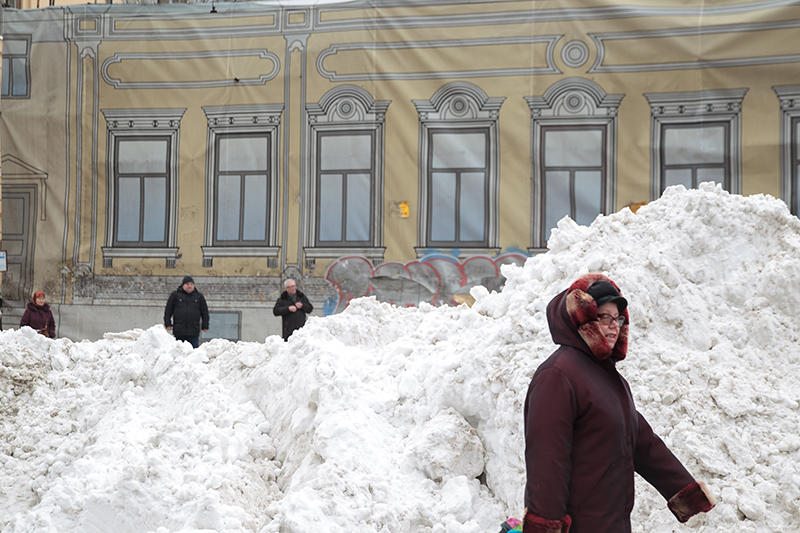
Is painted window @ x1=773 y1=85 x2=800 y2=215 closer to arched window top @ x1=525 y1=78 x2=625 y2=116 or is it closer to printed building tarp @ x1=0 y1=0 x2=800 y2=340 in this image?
printed building tarp @ x1=0 y1=0 x2=800 y2=340

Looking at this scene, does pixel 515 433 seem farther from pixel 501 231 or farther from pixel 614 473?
pixel 501 231

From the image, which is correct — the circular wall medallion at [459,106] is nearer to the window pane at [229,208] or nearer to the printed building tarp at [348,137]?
the printed building tarp at [348,137]

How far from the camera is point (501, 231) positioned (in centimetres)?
1028

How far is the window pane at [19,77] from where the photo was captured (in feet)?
Result: 37.9

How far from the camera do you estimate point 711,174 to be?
9789 millimetres

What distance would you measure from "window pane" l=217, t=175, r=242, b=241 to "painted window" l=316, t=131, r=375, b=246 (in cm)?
148

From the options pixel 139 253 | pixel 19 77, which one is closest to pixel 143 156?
pixel 139 253

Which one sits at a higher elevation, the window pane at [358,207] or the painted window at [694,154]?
the painted window at [694,154]

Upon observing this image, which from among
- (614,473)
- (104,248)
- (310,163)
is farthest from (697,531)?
(104,248)

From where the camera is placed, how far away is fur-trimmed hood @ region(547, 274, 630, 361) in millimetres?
2135

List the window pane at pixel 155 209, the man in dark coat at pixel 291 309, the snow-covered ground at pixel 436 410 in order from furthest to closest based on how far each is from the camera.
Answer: the window pane at pixel 155 209 → the man in dark coat at pixel 291 309 → the snow-covered ground at pixel 436 410

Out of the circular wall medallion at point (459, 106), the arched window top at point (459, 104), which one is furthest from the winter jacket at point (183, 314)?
the circular wall medallion at point (459, 106)

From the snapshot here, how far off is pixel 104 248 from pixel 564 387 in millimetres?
11067

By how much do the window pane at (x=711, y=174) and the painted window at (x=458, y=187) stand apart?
10.9ft
